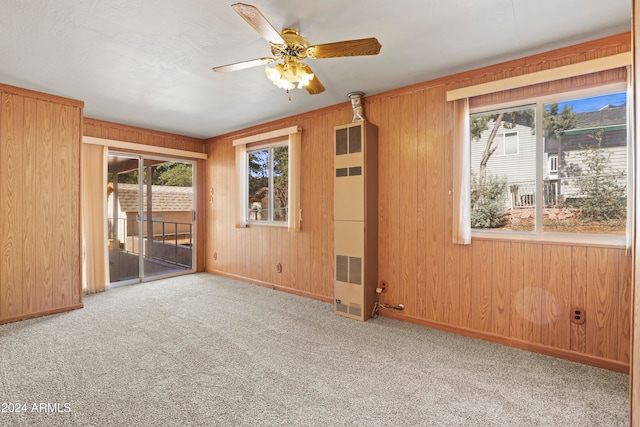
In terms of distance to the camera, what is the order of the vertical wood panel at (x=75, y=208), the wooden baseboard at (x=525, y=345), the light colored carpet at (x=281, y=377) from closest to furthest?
the light colored carpet at (x=281, y=377) < the wooden baseboard at (x=525, y=345) < the vertical wood panel at (x=75, y=208)

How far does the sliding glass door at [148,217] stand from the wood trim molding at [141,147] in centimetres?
21

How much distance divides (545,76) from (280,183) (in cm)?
334

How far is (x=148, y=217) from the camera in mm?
5602

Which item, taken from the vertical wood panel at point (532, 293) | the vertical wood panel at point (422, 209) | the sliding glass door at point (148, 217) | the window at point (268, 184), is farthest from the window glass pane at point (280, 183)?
the vertical wood panel at point (532, 293)

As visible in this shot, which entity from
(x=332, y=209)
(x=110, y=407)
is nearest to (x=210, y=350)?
(x=110, y=407)

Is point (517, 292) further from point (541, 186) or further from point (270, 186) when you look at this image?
point (270, 186)

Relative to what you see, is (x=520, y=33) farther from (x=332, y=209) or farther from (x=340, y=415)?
(x=340, y=415)

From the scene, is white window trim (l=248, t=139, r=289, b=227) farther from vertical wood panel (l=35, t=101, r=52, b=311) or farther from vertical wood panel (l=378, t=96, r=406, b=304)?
vertical wood panel (l=35, t=101, r=52, b=311)

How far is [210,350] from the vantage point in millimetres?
2689

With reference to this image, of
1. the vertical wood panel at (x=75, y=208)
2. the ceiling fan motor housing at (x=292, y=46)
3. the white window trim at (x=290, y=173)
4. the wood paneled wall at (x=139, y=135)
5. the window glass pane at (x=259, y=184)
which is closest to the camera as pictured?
the ceiling fan motor housing at (x=292, y=46)

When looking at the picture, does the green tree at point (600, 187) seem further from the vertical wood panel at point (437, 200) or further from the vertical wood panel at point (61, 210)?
the vertical wood panel at point (61, 210)

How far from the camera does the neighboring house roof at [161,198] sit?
530 cm

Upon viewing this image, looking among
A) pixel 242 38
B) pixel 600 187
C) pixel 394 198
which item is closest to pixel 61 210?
pixel 242 38

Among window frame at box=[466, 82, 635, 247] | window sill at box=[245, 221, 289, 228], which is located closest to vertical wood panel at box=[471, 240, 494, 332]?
window frame at box=[466, 82, 635, 247]
